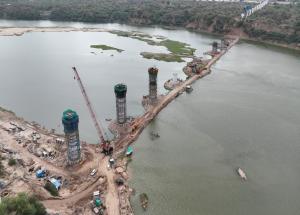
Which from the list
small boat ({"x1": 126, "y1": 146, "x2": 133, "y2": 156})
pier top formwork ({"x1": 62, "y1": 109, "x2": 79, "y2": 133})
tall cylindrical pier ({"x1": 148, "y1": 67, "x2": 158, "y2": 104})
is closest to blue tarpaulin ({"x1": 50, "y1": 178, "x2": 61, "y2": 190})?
pier top formwork ({"x1": 62, "y1": 109, "x2": 79, "y2": 133})

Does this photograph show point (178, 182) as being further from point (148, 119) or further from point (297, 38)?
point (297, 38)

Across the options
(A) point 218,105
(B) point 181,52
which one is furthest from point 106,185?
(B) point 181,52

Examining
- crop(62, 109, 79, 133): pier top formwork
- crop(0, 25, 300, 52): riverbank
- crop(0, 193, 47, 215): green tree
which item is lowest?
crop(0, 193, 47, 215): green tree

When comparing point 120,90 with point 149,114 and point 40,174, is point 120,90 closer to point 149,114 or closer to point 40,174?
point 149,114

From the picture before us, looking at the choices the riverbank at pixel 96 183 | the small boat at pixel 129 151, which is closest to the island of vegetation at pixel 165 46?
the riverbank at pixel 96 183

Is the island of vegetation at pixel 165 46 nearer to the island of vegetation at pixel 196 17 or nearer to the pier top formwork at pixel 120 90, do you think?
the island of vegetation at pixel 196 17

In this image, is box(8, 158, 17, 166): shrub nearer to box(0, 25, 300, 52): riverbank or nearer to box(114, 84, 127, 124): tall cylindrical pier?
box(114, 84, 127, 124): tall cylindrical pier
